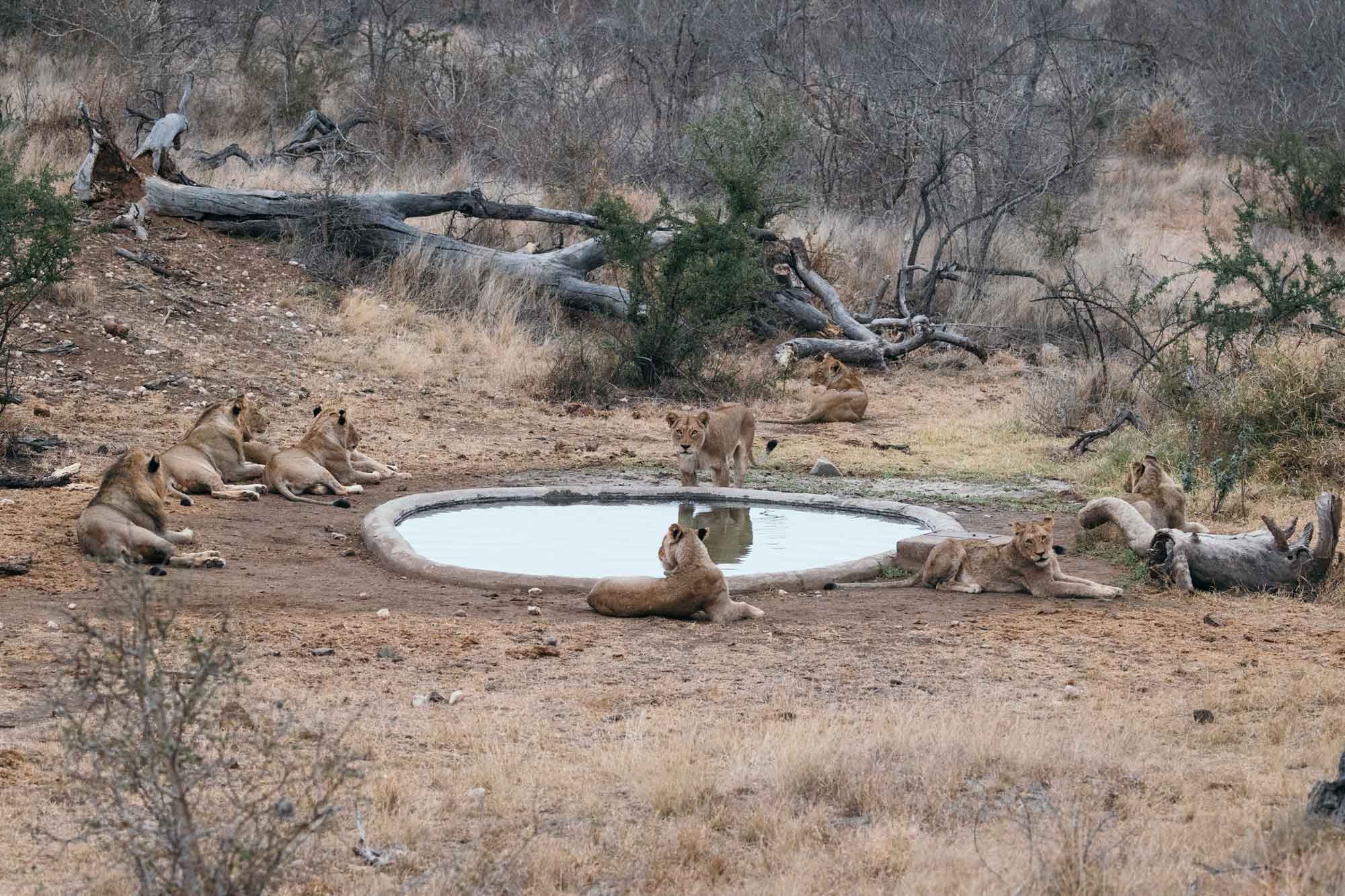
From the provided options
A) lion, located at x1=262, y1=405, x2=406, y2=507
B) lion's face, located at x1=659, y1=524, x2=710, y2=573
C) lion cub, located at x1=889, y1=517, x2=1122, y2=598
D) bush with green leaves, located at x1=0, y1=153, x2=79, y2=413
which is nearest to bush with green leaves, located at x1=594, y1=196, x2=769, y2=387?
lion, located at x1=262, y1=405, x2=406, y2=507

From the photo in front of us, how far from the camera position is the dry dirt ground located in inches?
Result: 185

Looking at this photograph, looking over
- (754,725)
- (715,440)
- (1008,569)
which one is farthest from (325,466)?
(754,725)

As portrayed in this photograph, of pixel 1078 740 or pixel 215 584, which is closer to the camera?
pixel 1078 740

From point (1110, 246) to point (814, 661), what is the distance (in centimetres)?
1987

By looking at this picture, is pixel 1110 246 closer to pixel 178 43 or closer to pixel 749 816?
pixel 178 43

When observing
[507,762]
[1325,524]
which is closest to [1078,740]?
[507,762]

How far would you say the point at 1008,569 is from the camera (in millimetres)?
9500

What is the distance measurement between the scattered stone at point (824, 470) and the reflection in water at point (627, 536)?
5.83ft

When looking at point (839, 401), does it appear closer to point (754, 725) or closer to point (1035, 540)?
point (1035, 540)

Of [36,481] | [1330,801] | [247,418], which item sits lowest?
[1330,801]

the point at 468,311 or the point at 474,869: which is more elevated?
the point at 468,311

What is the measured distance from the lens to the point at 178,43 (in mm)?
27469

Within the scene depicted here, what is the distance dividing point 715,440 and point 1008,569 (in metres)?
3.54

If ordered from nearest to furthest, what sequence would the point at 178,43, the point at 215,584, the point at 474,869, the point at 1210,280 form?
the point at 474,869 < the point at 215,584 < the point at 1210,280 < the point at 178,43
